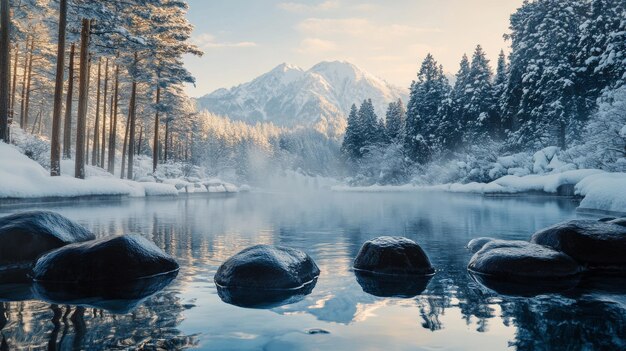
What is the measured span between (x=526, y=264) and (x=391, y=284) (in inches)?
79.1

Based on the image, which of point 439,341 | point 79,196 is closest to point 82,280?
point 439,341

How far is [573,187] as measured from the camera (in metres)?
24.3

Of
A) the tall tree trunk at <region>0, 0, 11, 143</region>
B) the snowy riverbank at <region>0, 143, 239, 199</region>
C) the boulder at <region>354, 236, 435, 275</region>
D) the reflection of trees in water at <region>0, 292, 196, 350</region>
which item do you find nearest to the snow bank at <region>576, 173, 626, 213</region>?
the boulder at <region>354, 236, 435, 275</region>

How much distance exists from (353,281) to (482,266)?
205 cm

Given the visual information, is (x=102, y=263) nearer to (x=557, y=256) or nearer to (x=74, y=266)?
(x=74, y=266)

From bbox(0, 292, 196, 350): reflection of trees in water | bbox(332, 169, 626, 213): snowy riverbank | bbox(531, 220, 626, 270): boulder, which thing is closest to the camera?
bbox(0, 292, 196, 350): reflection of trees in water

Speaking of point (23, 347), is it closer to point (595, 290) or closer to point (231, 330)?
point (231, 330)

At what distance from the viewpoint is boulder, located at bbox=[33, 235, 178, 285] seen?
604 cm

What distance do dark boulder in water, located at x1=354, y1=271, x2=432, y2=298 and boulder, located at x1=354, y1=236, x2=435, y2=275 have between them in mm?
152

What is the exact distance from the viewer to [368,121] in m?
73.0

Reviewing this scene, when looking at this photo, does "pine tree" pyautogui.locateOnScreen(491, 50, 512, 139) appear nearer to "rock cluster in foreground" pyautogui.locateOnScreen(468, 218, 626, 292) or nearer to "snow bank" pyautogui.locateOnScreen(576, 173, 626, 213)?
"snow bank" pyautogui.locateOnScreen(576, 173, 626, 213)

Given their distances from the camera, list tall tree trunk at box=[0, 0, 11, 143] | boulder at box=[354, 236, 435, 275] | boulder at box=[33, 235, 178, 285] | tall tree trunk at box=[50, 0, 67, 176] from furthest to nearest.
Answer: tall tree trunk at box=[50, 0, 67, 176], tall tree trunk at box=[0, 0, 11, 143], boulder at box=[354, 236, 435, 275], boulder at box=[33, 235, 178, 285]

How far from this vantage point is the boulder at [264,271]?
587cm

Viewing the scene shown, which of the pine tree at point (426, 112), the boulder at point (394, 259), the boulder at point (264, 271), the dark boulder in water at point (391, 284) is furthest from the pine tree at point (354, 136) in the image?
the boulder at point (264, 271)
